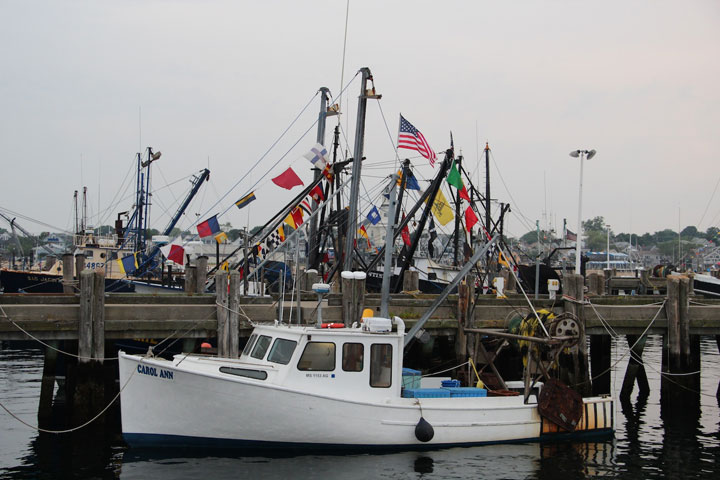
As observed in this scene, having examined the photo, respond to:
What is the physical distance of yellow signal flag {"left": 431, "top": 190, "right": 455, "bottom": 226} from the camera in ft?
87.7

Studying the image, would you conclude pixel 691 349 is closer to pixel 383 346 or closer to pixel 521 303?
pixel 521 303

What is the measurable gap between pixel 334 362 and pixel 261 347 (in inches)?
70.7

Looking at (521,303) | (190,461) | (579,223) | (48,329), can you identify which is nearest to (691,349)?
(521,303)

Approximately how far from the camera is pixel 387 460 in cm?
1464

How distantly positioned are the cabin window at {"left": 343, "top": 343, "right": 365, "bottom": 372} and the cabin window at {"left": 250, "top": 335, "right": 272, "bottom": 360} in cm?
178

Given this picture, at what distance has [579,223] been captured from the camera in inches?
1028

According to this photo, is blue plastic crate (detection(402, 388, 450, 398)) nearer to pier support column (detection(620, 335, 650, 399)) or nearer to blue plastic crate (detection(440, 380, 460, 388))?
blue plastic crate (detection(440, 380, 460, 388))

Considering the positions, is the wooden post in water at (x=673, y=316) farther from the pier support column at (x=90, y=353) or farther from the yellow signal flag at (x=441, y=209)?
the pier support column at (x=90, y=353)

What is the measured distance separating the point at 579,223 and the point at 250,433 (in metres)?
16.3

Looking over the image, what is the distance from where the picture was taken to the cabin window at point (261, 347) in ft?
50.5

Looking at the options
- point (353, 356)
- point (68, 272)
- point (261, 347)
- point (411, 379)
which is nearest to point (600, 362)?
point (411, 379)

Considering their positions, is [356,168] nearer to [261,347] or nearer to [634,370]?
[261,347]

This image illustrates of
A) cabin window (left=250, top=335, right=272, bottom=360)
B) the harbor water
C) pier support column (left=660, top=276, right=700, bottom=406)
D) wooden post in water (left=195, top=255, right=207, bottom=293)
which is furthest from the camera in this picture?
wooden post in water (left=195, top=255, right=207, bottom=293)

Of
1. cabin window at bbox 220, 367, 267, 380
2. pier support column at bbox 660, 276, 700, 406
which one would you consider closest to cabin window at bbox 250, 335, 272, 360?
cabin window at bbox 220, 367, 267, 380
